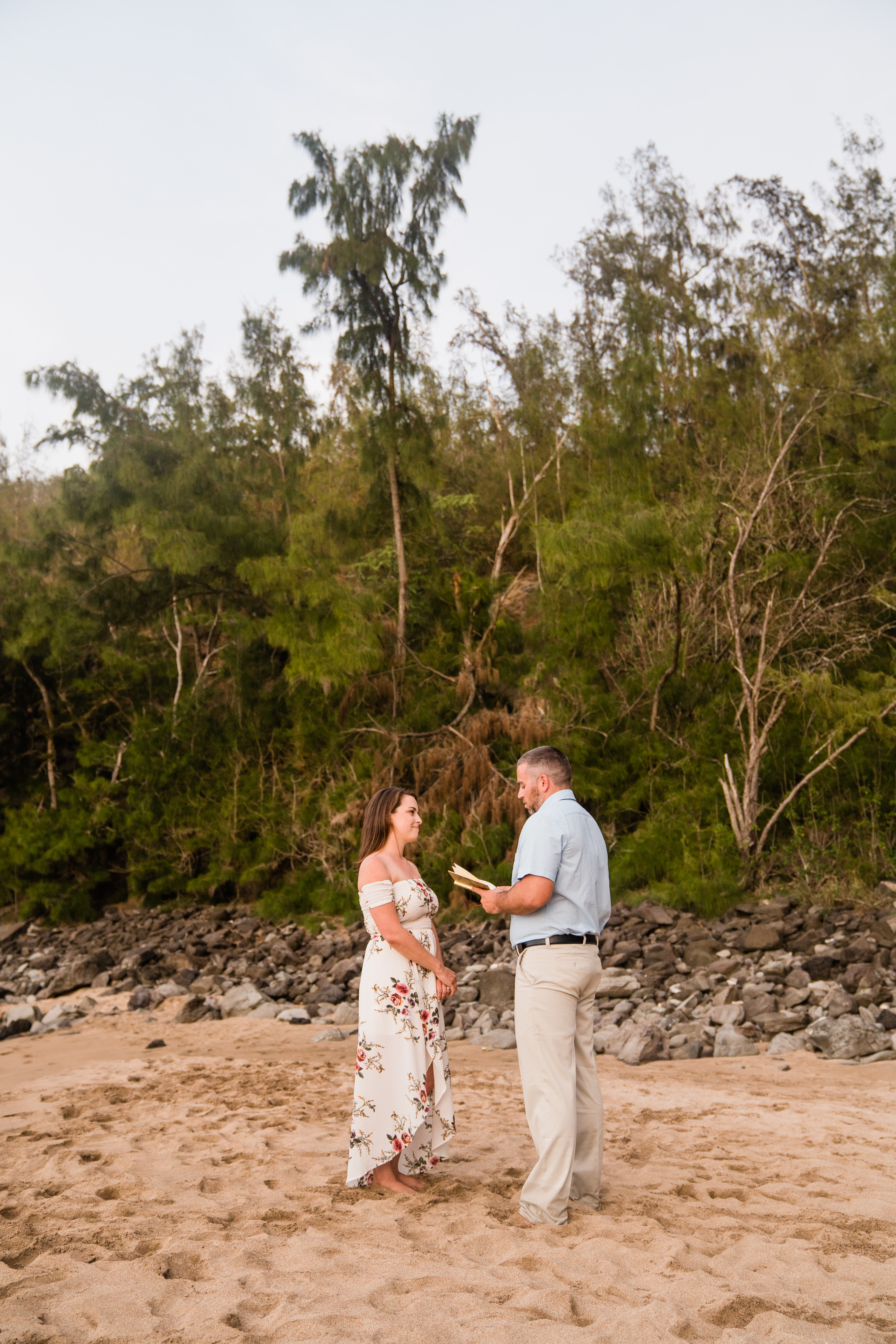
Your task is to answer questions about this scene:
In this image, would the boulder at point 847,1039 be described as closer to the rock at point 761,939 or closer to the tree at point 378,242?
the rock at point 761,939

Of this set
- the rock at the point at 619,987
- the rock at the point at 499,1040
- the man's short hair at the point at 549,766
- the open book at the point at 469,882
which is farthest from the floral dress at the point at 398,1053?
the rock at the point at 619,987

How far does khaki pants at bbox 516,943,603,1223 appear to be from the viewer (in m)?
3.42

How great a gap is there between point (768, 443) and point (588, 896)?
10.2 meters

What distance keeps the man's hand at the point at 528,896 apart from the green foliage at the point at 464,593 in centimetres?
739

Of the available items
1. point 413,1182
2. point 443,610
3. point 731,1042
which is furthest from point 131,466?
point 413,1182

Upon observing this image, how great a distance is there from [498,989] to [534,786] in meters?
5.25

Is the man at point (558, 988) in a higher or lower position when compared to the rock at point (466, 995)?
higher

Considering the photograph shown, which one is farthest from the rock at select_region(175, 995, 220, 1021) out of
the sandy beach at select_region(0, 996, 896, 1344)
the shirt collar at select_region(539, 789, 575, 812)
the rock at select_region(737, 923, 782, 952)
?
the shirt collar at select_region(539, 789, 575, 812)

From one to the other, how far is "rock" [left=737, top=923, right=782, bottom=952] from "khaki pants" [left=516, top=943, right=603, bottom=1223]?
5743 millimetres

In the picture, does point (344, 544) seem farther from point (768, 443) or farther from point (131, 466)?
point (768, 443)

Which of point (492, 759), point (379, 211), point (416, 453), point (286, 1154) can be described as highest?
point (379, 211)

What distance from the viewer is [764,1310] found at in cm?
276

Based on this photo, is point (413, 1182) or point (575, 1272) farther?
point (413, 1182)

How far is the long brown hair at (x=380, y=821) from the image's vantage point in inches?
159
